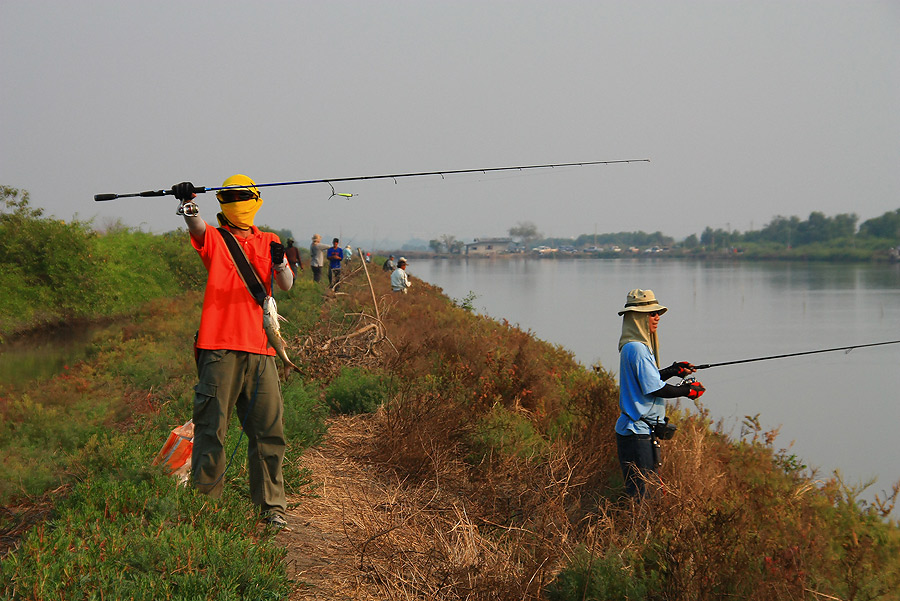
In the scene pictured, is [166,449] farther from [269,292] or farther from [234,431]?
[269,292]

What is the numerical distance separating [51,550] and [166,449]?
1.73 metres

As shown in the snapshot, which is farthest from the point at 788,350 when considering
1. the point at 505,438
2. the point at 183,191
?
the point at 183,191

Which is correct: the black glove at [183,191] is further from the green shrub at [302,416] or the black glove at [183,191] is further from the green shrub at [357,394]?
the green shrub at [357,394]

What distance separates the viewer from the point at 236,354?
4.59 meters

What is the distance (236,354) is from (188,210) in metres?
0.91

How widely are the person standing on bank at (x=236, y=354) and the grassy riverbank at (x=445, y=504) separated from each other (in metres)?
0.24

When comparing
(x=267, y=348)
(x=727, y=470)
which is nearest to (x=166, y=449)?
(x=267, y=348)

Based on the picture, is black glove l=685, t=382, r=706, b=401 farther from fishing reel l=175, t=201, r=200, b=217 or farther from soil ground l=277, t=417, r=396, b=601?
fishing reel l=175, t=201, r=200, b=217

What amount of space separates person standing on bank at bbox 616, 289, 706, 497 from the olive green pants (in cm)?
273

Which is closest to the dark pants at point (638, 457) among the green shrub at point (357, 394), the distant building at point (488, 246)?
the green shrub at point (357, 394)

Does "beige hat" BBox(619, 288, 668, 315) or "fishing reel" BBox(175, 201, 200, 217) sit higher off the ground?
"fishing reel" BBox(175, 201, 200, 217)

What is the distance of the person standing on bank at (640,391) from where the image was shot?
5867mm

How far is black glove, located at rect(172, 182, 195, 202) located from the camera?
4.32 metres

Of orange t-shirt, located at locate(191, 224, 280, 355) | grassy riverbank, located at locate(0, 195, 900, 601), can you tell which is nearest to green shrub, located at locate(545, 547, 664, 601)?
grassy riverbank, located at locate(0, 195, 900, 601)
